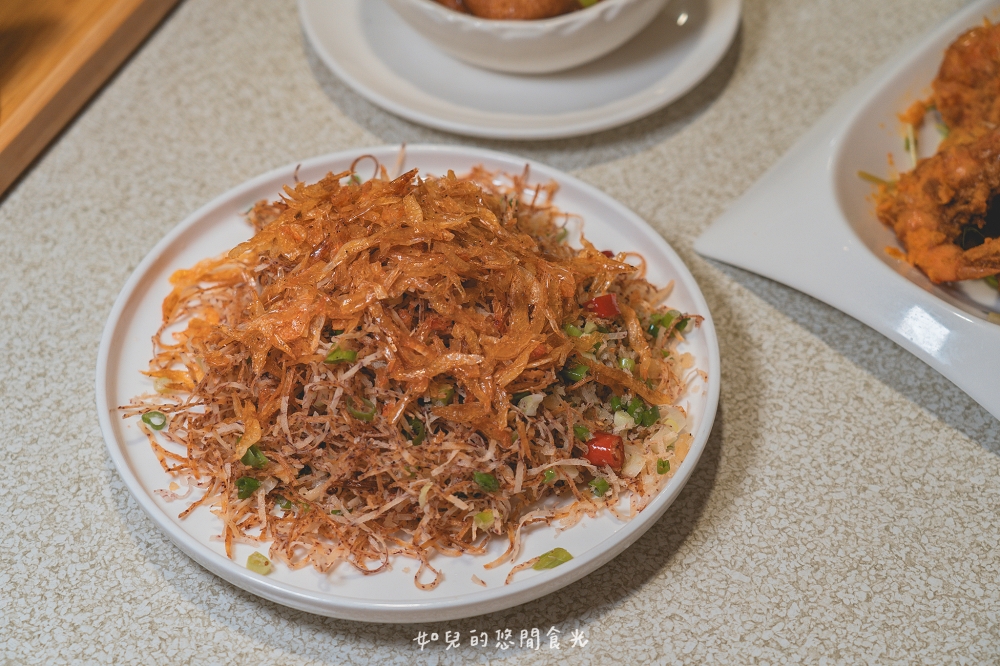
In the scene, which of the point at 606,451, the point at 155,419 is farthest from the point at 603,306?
the point at 155,419

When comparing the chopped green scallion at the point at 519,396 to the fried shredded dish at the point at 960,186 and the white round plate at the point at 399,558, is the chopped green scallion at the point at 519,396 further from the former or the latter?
the fried shredded dish at the point at 960,186

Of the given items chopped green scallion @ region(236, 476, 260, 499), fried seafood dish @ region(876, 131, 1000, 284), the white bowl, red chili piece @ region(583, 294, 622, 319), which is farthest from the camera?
the white bowl

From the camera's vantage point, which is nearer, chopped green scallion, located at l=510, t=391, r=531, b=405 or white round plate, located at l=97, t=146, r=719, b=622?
white round plate, located at l=97, t=146, r=719, b=622

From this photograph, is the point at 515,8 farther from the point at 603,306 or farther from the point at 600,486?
the point at 600,486

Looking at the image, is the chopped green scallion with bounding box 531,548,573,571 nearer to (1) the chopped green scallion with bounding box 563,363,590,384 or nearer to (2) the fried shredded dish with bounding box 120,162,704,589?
(2) the fried shredded dish with bounding box 120,162,704,589

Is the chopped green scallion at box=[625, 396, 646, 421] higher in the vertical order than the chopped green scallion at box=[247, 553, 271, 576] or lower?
higher

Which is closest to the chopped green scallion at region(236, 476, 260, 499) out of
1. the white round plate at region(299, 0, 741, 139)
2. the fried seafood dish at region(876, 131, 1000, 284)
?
the white round plate at region(299, 0, 741, 139)
